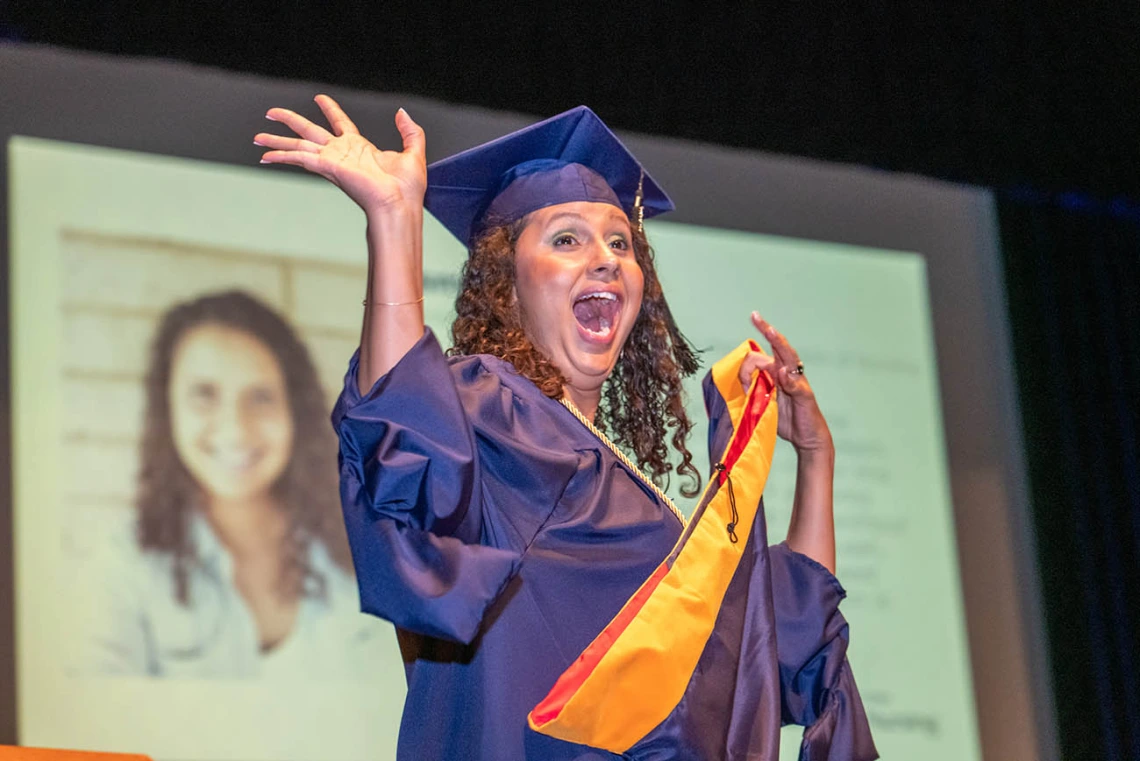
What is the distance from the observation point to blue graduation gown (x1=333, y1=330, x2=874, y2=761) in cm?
163

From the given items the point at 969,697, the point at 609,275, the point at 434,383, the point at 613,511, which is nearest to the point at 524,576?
the point at 613,511

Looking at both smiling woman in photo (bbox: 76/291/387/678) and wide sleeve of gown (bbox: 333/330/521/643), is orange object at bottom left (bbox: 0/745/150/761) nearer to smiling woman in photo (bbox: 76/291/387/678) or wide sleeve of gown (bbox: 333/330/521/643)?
wide sleeve of gown (bbox: 333/330/521/643)

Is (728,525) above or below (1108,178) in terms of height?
below

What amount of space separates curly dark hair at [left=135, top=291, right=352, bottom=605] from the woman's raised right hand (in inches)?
78.2

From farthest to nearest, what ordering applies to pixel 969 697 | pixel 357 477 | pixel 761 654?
pixel 969 697, pixel 761 654, pixel 357 477

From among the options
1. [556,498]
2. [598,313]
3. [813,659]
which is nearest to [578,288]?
[598,313]

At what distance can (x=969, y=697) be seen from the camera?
437 cm

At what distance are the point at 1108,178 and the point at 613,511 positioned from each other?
357cm

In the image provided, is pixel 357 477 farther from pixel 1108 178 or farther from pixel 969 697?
pixel 1108 178

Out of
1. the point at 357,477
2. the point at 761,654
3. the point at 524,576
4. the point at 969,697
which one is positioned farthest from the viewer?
the point at 969,697

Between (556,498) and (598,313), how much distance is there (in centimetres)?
39

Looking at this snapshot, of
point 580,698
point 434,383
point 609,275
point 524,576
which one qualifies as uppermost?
point 609,275

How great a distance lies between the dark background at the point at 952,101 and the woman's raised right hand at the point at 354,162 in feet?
7.36

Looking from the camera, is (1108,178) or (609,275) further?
(1108,178)
